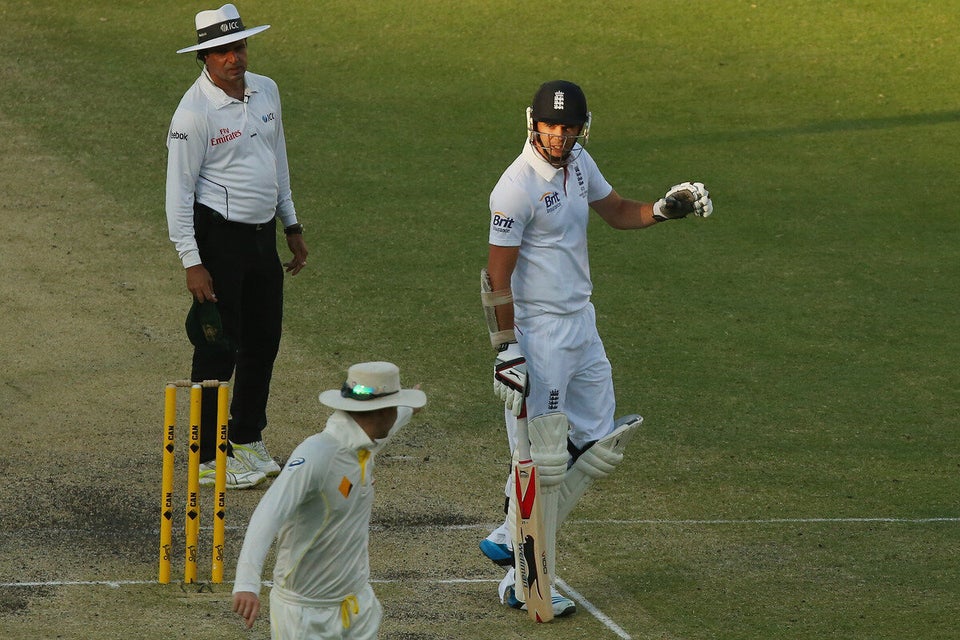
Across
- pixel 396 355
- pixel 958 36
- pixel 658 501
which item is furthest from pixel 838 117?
pixel 658 501

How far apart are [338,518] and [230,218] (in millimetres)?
3207

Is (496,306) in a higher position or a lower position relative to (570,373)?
higher

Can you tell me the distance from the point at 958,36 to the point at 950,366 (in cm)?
998

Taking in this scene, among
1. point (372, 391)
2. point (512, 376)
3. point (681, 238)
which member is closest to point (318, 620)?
point (372, 391)

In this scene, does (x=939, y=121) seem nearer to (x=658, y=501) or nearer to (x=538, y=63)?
(x=538, y=63)

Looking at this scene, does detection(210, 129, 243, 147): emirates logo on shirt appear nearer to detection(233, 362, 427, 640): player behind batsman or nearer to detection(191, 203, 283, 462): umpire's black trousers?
detection(191, 203, 283, 462): umpire's black trousers

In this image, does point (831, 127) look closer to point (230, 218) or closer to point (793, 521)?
point (793, 521)

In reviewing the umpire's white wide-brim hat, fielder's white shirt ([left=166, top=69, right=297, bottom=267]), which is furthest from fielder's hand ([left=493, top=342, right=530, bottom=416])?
the umpire's white wide-brim hat

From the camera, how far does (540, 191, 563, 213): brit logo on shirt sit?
675 centimetres

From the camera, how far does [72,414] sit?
920 cm

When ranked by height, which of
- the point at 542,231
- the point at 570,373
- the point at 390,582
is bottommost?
the point at 390,582

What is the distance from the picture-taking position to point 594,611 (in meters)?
6.76

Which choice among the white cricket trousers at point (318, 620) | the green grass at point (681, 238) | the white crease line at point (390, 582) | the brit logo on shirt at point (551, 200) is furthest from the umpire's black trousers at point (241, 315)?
the white cricket trousers at point (318, 620)

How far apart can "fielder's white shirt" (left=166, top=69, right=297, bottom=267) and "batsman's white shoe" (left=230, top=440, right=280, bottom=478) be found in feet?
3.73
